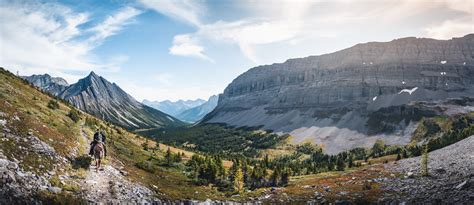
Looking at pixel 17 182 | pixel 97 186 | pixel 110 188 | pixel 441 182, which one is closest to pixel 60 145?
pixel 97 186

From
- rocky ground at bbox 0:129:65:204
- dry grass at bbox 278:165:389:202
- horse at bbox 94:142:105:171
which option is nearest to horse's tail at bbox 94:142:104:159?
horse at bbox 94:142:105:171

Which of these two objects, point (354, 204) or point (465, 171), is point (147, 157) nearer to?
point (354, 204)

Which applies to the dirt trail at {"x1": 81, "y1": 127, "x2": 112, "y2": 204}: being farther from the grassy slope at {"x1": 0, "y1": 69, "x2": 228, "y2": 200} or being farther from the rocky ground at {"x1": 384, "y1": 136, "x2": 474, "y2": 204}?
the rocky ground at {"x1": 384, "y1": 136, "x2": 474, "y2": 204}

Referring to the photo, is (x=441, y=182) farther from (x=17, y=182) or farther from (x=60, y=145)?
(x=17, y=182)

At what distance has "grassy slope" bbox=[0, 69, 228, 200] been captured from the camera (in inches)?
1976

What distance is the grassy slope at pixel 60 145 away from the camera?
50.2 meters

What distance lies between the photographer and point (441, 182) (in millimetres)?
69938

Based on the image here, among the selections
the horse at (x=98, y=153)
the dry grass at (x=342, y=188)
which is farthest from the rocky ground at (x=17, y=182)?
the dry grass at (x=342, y=188)

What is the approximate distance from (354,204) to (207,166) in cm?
3515

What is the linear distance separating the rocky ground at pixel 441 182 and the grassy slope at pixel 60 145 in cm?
3794

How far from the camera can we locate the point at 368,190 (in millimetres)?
78500

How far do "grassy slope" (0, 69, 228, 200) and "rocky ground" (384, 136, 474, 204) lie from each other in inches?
1494

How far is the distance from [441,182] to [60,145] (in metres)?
71.1

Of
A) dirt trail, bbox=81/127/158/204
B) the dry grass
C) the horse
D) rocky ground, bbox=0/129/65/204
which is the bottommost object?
the dry grass
